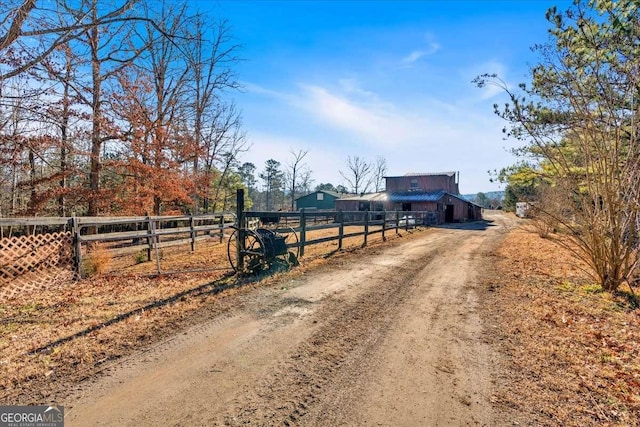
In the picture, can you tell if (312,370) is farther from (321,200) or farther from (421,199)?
(321,200)

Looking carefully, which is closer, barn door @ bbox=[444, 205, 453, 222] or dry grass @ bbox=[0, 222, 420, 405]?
dry grass @ bbox=[0, 222, 420, 405]

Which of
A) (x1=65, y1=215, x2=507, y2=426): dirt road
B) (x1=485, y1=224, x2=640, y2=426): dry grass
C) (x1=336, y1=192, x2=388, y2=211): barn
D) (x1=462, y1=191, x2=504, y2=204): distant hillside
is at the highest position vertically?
(x1=462, y1=191, x2=504, y2=204): distant hillside

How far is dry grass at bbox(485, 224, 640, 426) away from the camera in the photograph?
97.2 inches

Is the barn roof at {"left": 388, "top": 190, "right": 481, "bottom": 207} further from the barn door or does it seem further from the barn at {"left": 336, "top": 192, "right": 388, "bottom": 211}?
the barn door

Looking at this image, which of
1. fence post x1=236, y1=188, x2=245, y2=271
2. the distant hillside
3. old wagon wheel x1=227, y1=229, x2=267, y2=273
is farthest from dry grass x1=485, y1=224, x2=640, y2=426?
the distant hillside

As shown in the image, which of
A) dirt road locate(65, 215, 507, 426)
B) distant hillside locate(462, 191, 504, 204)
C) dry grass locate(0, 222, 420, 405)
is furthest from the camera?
distant hillside locate(462, 191, 504, 204)

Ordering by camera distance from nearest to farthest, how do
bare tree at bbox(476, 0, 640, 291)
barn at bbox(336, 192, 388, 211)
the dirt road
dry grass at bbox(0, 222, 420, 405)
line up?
the dirt road, dry grass at bbox(0, 222, 420, 405), bare tree at bbox(476, 0, 640, 291), barn at bbox(336, 192, 388, 211)

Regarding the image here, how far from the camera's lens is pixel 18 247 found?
19.8 ft

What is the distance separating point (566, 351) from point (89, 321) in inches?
234

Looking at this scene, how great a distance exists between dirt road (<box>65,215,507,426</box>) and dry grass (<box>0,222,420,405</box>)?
353 millimetres

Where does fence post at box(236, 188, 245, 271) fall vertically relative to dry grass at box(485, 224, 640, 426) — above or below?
above

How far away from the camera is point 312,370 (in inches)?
117

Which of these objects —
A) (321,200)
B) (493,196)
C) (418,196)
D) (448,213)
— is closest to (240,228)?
(418,196)

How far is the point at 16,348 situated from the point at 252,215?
4.33 metres
